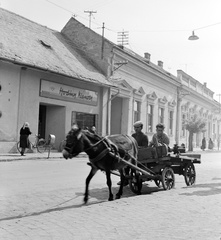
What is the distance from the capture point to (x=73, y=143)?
643cm

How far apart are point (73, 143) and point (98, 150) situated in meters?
0.65

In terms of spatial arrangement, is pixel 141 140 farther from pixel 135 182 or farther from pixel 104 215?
pixel 104 215

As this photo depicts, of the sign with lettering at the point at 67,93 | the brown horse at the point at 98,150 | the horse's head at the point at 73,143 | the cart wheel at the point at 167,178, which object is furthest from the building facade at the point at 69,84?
the horse's head at the point at 73,143

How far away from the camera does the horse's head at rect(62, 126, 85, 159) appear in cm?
636

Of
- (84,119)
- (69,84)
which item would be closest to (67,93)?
(69,84)

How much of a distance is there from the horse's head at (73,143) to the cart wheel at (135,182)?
2138 millimetres

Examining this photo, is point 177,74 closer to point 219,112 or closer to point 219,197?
point 219,112

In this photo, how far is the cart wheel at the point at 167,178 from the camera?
876 centimetres

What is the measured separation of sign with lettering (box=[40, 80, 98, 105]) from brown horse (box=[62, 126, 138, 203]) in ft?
47.2

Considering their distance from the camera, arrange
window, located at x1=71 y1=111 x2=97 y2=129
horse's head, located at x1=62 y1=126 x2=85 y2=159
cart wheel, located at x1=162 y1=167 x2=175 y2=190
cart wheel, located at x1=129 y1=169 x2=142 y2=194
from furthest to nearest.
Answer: window, located at x1=71 y1=111 x2=97 y2=129
cart wheel, located at x1=162 y1=167 x2=175 y2=190
cart wheel, located at x1=129 y1=169 x2=142 y2=194
horse's head, located at x1=62 y1=126 x2=85 y2=159

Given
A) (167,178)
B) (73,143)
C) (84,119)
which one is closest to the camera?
(73,143)

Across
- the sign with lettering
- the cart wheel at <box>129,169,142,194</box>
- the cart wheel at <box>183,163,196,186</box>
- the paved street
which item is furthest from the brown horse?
the sign with lettering

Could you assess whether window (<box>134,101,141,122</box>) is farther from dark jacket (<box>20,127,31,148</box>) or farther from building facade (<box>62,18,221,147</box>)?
dark jacket (<box>20,127,31,148</box>)

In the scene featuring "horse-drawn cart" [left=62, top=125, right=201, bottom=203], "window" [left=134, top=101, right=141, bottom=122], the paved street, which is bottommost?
the paved street
